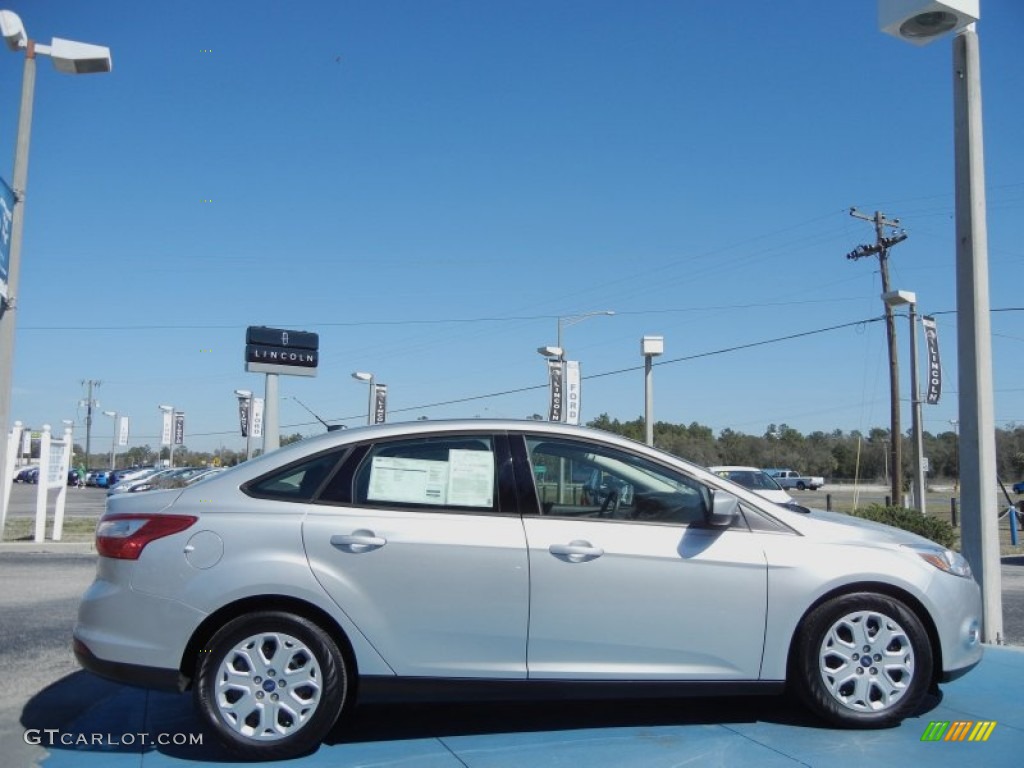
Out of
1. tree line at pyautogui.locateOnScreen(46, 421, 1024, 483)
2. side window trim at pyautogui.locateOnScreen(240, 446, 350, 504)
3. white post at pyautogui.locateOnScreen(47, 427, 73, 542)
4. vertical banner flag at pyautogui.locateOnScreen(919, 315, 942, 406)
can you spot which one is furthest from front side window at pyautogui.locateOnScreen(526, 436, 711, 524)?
tree line at pyautogui.locateOnScreen(46, 421, 1024, 483)

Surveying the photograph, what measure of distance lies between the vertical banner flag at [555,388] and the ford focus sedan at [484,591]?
67.1ft

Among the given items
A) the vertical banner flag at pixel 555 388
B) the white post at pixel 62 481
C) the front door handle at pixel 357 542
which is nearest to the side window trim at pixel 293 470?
the front door handle at pixel 357 542

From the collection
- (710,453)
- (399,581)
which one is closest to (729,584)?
(399,581)

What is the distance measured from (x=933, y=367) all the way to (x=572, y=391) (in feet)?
32.4

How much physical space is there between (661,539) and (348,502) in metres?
1.58

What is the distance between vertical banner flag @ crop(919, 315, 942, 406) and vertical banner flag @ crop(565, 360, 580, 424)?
379 inches

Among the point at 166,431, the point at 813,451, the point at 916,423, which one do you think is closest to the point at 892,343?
the point at 916,423

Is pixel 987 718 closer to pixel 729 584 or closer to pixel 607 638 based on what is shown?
pixel 729 584

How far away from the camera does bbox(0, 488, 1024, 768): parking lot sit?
13.3 feet

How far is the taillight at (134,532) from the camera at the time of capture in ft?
13.6

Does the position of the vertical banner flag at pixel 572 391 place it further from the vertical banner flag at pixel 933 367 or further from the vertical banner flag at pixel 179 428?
the vertical banner flag at pixel 179 428

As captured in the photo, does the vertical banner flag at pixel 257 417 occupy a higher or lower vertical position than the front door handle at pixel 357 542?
higher

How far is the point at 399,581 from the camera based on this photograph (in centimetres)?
414

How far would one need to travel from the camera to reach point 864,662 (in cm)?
434
